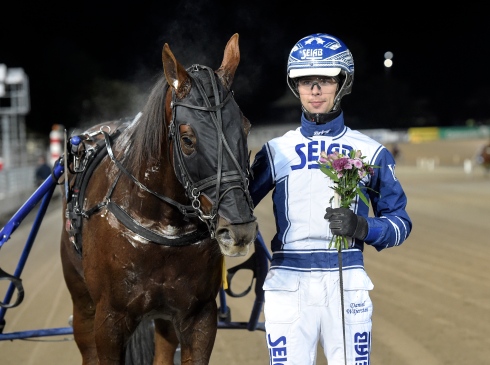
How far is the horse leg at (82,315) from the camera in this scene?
4.00m

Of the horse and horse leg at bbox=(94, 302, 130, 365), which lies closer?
the horse

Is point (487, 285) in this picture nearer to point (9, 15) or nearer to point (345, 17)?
point (345, 17)

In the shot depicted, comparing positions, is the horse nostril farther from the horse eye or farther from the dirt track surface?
the dirt track surface

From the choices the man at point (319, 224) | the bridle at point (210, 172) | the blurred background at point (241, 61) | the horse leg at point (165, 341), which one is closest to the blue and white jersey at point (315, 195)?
the man at point (319, 224)

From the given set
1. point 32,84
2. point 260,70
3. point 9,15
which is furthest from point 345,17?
point 32,84

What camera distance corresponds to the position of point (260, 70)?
12.2 ft

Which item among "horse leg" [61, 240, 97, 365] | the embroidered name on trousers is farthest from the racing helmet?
"horse leg" [61, 240, 97, 365]

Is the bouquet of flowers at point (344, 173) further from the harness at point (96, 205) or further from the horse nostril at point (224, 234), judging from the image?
the harness at point (96, 205)

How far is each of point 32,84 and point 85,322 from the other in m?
35.8

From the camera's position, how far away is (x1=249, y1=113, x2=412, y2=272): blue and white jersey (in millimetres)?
2717

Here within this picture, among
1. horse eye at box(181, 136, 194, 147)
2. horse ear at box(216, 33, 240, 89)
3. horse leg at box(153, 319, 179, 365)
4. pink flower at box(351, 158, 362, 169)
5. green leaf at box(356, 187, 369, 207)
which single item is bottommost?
horse leg at box(153, 319, 179, 365)

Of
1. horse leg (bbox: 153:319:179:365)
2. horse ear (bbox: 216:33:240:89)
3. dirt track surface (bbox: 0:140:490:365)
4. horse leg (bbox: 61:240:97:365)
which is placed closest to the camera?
horse ear (bbox: 216:33:240:89)

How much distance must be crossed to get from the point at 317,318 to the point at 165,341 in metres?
1.10

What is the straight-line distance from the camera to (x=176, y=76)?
107 inches
